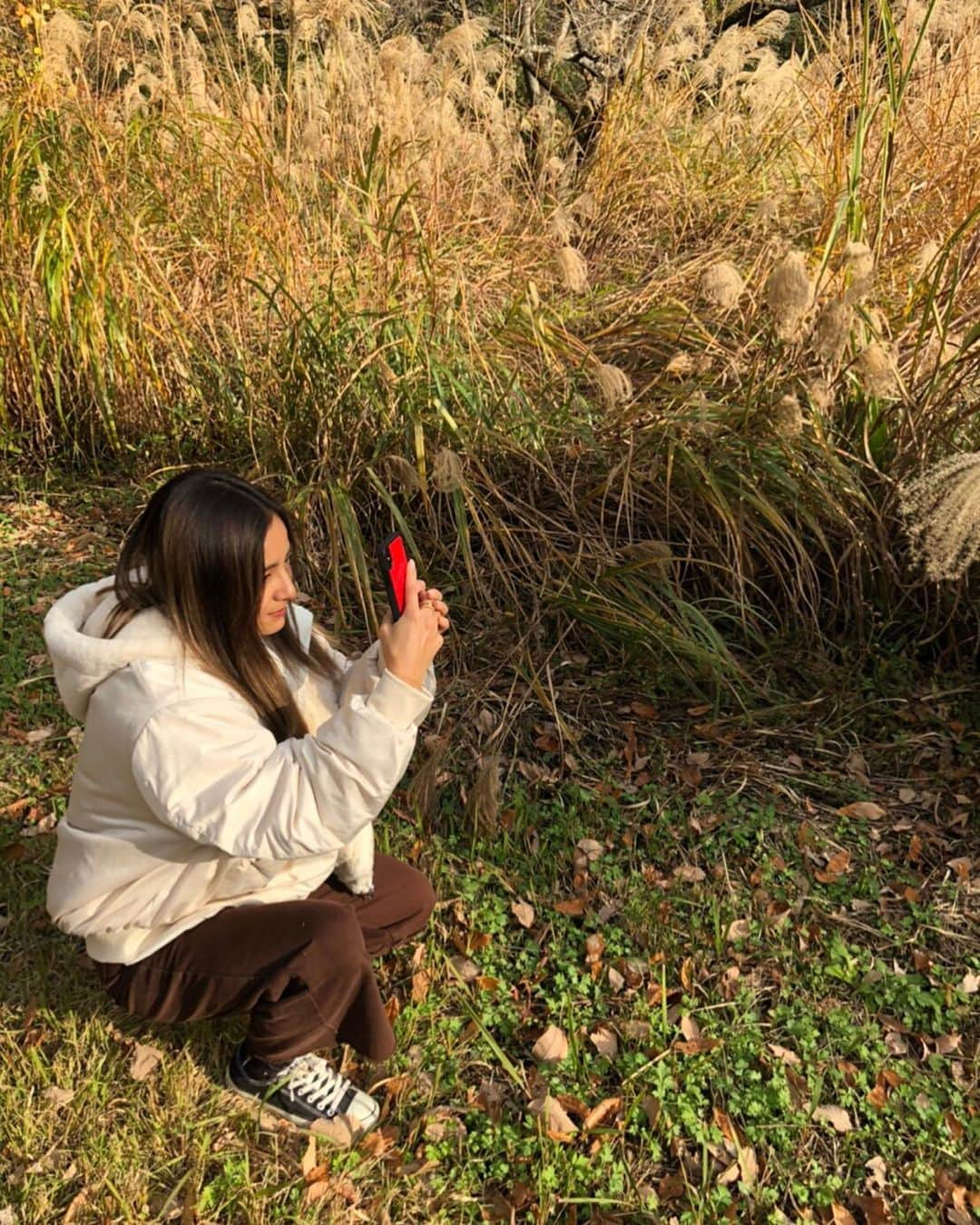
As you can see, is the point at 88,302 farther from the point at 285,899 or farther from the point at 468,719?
the point at 285,899

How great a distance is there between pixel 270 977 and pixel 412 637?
2.41 feet

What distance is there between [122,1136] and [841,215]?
10.5 ft

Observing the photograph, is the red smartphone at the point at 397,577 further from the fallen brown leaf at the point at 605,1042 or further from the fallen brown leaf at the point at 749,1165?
the fallen brown leaf at the point at 749,1165

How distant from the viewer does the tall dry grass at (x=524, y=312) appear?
3205 millimetres

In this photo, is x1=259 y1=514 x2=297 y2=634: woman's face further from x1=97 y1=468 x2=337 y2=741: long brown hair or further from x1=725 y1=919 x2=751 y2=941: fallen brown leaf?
x1=725 y1=919 x2=751 y2=941: fallen brown leaf

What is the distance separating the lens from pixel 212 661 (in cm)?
180

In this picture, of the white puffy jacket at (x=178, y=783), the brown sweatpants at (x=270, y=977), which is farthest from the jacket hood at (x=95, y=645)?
the brown sweatpants at (x=270, y=977)

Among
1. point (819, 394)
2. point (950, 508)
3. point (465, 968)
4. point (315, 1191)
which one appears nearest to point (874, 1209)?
point (465, 968)

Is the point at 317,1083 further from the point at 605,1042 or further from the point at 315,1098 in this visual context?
the point at 605,1042

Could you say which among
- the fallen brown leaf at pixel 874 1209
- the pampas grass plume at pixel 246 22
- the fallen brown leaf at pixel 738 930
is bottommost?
the fallen brown leaf at pixel 874 1209

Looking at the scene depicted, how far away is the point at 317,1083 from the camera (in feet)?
6.89

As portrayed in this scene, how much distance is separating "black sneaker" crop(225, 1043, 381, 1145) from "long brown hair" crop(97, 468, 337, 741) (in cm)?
85

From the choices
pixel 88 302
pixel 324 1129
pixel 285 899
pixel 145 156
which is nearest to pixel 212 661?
pixel 285 899

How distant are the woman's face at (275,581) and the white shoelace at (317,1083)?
942mm
